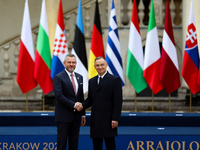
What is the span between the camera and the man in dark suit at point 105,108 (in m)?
3.38

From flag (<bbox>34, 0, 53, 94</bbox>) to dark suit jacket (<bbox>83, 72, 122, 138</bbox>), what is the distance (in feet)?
13.1

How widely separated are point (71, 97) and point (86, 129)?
1367 mm

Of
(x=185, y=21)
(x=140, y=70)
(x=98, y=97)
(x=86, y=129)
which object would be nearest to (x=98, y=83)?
(x=98, y=97)

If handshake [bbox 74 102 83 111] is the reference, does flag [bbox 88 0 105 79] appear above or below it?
above

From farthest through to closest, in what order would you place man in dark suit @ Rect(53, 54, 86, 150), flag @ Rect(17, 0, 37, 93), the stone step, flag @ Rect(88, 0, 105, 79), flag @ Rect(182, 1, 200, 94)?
the stone step < flag @ Rect(88, 0, 105, 79) < flag @ Rect(17, 0, 37, 93) < flag @ Rect(182, 1, 200, 94) < man in dark suit @ Rect(53, 54, 86, 150)

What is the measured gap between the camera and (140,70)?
23.4 feet

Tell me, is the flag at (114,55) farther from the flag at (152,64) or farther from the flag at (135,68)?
the flag at (152,64)

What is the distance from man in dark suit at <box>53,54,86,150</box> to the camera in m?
3.51

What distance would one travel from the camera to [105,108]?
3.42 m

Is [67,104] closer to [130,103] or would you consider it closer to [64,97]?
[64,97]

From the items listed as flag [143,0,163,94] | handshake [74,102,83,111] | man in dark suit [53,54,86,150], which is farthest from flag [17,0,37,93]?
handshake [74,102,83,111]

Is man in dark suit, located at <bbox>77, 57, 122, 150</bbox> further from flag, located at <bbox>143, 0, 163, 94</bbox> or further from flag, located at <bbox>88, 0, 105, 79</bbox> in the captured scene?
flag, located at <bbox>88, 0, 105, 79</bbox>

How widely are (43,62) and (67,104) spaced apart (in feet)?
13.1

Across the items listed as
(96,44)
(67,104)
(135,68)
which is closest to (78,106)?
(67,104)
